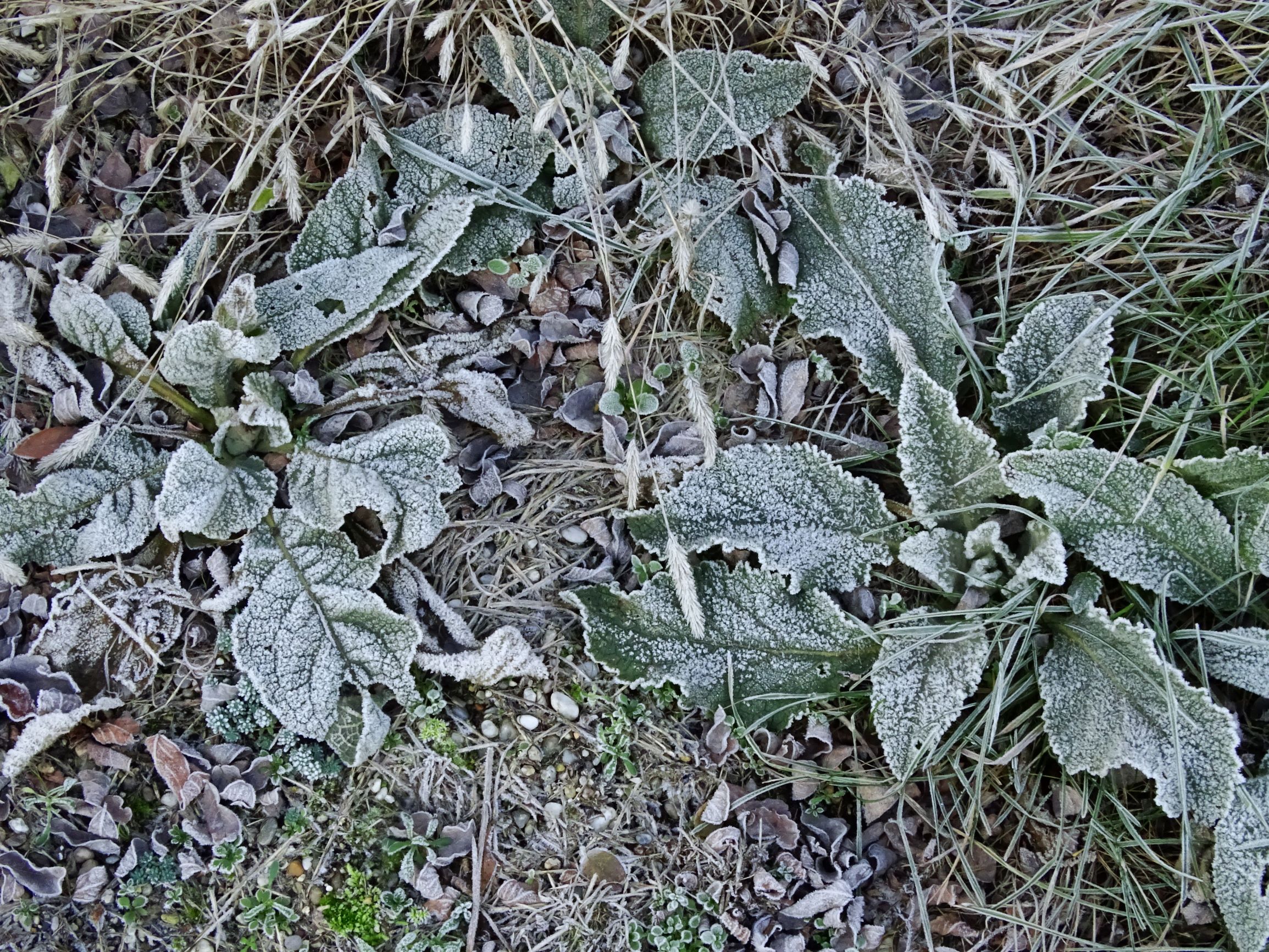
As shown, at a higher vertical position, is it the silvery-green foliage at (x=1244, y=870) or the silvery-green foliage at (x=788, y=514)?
the silvery-green foliage at (x=788, y=514)

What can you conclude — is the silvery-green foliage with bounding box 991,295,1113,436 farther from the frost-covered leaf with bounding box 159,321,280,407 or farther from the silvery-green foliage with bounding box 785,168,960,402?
the frost-covered leaf with bounding box 159,321,280,407

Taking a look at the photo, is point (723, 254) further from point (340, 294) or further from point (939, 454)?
point (340, 294)

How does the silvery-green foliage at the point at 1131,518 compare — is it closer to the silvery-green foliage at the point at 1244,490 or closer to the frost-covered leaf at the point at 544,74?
the silvery-green foliage at the point at 1244,490

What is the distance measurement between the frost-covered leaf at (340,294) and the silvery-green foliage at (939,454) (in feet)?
3.14

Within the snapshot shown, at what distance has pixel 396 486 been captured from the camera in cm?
179

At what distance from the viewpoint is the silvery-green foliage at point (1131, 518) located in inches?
65.9

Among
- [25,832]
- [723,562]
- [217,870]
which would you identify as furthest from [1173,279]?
[25,832]

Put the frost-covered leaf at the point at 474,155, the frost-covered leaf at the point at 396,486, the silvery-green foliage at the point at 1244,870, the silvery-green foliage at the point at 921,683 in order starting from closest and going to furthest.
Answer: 1. the silvery-green foliage at the point at 1244,870
2. the silvery-green foliage at the point at 921,683
3. the frost-covered leaf at the point at 396,486
4. the frost-covered leaf at the point at 474,155

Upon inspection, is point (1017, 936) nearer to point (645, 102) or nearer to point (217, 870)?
point (217, 870)

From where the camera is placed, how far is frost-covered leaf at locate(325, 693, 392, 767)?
169 centimetres

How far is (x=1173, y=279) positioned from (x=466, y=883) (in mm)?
1813

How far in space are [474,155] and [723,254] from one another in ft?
1.84

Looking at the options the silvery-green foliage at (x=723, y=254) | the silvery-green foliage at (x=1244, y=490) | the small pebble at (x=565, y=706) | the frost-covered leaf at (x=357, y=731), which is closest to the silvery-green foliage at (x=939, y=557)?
the silvery-green foliage at (x=1244, y=490)

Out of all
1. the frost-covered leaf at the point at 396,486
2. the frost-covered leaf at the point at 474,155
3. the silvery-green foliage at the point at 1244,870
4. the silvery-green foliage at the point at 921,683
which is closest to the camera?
the silvery-green foliage at the point at 1244,870
